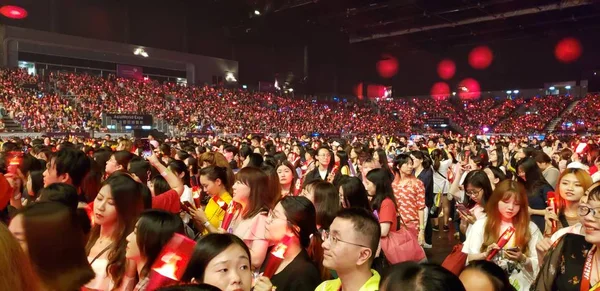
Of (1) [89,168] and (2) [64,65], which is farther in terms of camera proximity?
(2) [64,65]

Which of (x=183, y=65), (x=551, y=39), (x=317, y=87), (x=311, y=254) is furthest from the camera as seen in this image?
(x=317, y=87)

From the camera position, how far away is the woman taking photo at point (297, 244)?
105 inches

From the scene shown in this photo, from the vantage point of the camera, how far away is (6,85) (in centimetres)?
2186

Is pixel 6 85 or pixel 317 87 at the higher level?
pixel 317 87

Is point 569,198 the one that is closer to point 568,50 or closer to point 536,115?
point 536,115

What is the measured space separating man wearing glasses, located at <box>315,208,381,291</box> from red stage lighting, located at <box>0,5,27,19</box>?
90.9ft

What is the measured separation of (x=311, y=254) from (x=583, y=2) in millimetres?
29171

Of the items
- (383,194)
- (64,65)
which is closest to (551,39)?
(64,65)

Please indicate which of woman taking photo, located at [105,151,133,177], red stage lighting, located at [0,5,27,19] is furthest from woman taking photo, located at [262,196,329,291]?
red stage lighting, located at [0,5,27,19]

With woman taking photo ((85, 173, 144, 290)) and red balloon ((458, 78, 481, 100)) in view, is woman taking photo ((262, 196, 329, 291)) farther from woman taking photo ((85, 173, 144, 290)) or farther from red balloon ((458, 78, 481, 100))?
red balloon ((458, 78, 481, 100))

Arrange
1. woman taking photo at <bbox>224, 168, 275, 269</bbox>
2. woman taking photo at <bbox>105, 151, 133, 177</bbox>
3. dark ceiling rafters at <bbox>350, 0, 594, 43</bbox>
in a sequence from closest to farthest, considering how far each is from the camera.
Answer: woman taking photo at <bbox>224, 168, 275, 269</bbox> → woman taking photo at <bbox>105, 151, 133, 177</bbox> → dark ceiling rafters at <bbox>350, 0, 594, 43</bbox>

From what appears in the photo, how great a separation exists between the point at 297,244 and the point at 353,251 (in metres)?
0.59

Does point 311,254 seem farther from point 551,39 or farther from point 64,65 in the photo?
point 551,39

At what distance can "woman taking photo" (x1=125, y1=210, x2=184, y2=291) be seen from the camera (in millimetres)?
2369
